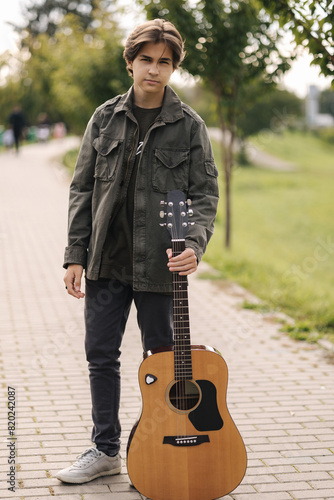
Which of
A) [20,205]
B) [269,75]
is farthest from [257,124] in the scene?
[269,75]

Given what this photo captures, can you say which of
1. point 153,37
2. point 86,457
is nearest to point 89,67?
point 153,37

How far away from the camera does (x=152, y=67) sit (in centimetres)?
354

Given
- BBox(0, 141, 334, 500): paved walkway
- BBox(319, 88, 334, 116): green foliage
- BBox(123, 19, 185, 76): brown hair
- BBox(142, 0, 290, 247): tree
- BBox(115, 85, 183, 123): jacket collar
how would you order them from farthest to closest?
BBox(319, 88, 334, 116): green foliage, BBox(142, 0, 290, 247): tree, BBox(0, 141, 334, 500): paved walkway, BBox(115, 85, 183, 123): jacket collar, BBox(123, 19, 185, 76): brown hair

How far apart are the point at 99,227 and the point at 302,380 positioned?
2.65 metres

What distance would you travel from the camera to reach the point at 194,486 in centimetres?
347

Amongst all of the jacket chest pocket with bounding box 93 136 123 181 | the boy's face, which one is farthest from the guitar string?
the boy's face

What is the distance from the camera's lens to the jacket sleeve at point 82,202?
3.71 metres

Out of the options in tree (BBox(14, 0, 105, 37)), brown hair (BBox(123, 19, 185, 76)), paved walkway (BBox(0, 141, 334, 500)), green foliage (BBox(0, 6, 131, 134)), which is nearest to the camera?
brown hair (BBox(123, 19, 185, 76))

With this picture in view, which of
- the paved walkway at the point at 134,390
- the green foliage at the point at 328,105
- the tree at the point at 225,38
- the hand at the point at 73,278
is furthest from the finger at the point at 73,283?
the green foliage at the point at 328,105

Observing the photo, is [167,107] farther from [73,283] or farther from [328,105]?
[328,105]

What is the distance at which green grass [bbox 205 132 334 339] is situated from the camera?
8.34 m

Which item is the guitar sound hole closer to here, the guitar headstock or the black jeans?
the black jeans

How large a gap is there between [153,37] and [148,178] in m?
0.63

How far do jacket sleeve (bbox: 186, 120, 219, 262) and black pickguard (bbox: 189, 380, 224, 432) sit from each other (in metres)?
0.59
